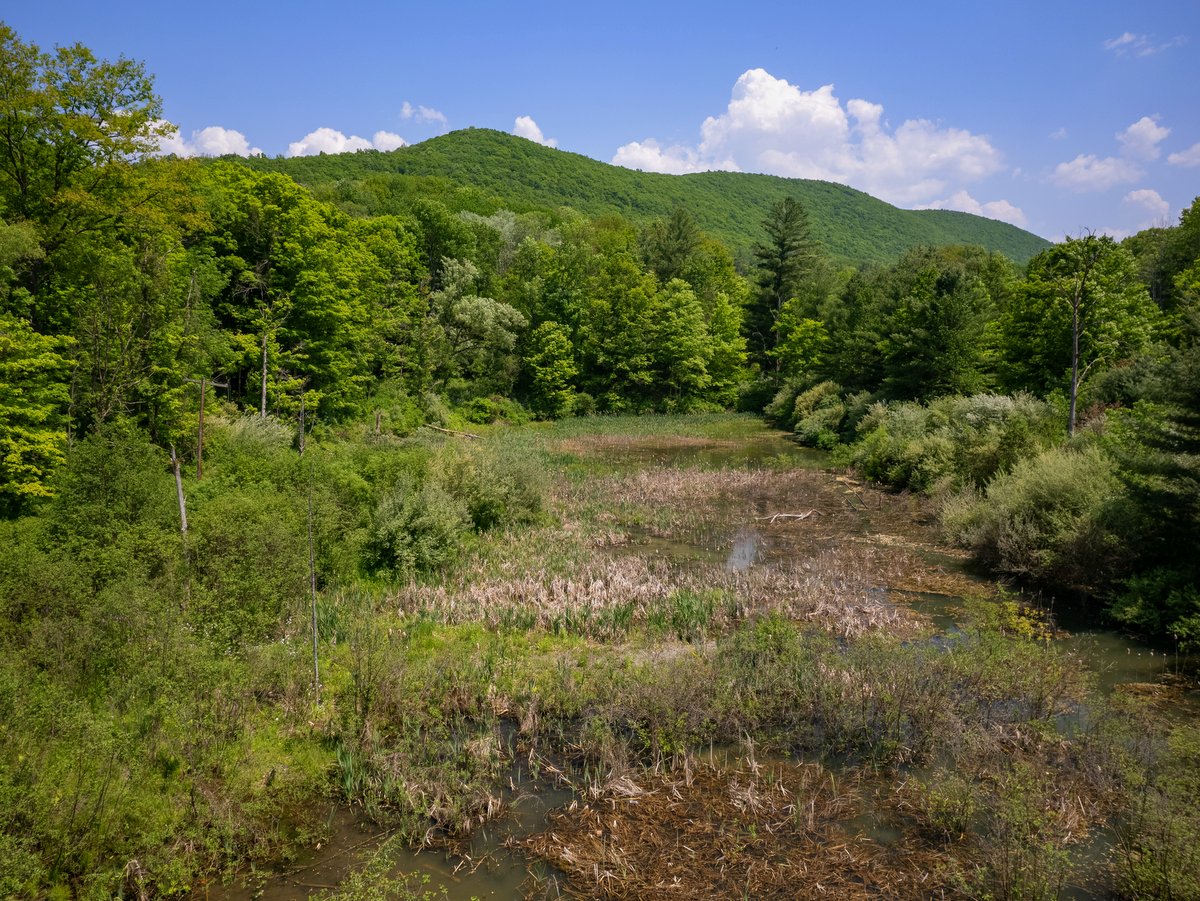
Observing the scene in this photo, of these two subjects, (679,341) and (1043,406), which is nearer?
(1043,406)

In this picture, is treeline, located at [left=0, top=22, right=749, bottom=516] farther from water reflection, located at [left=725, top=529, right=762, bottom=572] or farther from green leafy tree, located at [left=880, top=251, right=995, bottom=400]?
green leafy tree, located at [left=880, top=251, right=995, bottom=400]

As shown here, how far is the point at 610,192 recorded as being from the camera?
110688 mm

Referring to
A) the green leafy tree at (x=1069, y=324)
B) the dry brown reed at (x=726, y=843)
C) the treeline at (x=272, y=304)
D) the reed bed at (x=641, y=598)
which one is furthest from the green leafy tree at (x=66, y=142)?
the green leafy tree at (x=1069, y=324)

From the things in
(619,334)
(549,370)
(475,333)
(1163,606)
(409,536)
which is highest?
(619,334)

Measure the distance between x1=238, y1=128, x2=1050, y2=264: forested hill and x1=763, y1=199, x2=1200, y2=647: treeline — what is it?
3939 centimetres

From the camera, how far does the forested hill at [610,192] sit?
245 feet

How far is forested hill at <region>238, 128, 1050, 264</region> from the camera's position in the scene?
74.6 m

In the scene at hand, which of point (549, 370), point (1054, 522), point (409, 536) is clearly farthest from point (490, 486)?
point (549, 370)

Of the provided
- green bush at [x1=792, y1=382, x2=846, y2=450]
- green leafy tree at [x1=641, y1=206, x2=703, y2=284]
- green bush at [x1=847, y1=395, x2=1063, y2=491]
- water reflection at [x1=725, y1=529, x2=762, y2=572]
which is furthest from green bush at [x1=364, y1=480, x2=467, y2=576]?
green leafy tree at [x1=641, y1=206, x2=703, y2=284]

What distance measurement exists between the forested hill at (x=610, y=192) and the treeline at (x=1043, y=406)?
3939 cm

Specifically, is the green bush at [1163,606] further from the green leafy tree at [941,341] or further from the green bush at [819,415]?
the green bush at [819,415]

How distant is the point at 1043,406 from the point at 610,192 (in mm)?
99024

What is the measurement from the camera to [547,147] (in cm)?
11762

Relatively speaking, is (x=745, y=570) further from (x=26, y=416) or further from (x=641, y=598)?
(x=26, y=416)
